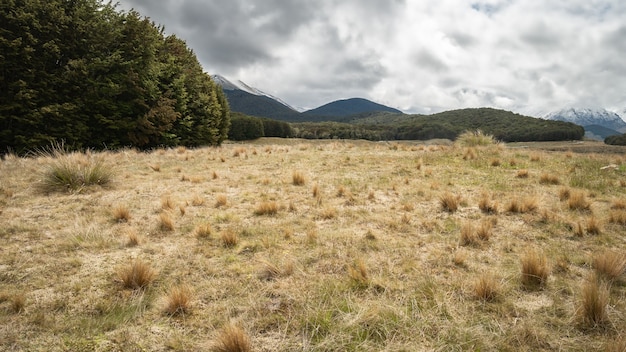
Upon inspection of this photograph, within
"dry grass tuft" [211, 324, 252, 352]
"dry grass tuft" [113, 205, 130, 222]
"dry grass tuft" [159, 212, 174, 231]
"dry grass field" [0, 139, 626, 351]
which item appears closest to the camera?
"dry grass tuft" [211, 324, 252, 352]

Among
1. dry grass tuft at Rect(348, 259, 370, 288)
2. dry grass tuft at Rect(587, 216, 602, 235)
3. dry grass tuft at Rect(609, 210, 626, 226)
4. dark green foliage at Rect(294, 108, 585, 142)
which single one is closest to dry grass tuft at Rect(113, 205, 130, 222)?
dry grass tuft at Rect(348, 259, 370, 288)

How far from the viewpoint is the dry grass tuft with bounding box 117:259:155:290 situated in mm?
3422

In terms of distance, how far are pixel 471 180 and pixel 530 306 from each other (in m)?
6.70

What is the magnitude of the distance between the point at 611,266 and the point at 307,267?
3.59 m

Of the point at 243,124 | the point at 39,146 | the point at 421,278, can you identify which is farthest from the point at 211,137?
the point at 243,124

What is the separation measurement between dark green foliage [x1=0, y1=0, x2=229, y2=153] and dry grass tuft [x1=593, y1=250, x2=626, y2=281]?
65.5 ft

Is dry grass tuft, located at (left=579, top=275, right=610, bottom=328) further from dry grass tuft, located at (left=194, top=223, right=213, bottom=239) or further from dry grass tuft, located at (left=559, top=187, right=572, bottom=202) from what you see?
dry grass tuft, located at (left=559, top=187, right=572, bottom=202)

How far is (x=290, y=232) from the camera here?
5.04m

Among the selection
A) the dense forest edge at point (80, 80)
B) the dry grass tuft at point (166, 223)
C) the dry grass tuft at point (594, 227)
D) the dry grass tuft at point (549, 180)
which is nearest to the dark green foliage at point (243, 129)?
the dense forest edge at point (80, 80)

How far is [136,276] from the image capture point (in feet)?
11.3

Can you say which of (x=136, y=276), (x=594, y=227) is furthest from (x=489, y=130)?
(x=136, y=276)

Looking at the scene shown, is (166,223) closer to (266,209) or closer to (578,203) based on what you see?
(266,209)

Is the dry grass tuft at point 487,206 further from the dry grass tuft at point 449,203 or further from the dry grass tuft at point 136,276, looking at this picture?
the dry grass tuft at point 136,276

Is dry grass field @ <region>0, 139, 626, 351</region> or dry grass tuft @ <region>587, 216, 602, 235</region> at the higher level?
dry grass tuft @ <region>587, 216, 602, 235</region>
